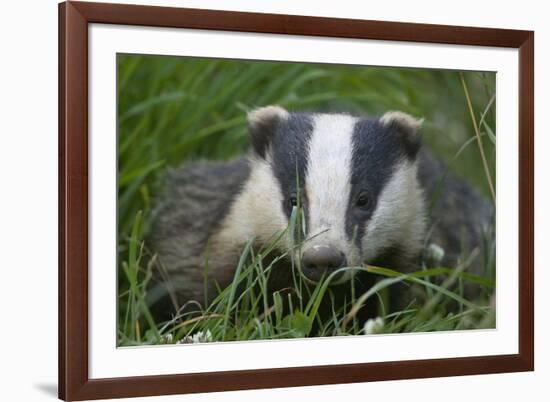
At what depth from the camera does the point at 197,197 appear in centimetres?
371

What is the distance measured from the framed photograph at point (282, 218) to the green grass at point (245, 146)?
11 mm

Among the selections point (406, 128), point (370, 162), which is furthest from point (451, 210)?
point (370, 162)

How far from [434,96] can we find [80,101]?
1.82m

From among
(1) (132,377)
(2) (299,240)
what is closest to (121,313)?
(1) (132,377)

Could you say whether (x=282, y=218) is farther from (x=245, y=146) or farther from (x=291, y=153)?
(x=245, y=146)

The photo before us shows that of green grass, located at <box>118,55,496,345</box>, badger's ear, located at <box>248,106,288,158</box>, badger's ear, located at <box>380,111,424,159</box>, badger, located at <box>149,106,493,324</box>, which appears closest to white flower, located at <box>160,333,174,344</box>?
green grass, located at <box>118,55,496,345</box>

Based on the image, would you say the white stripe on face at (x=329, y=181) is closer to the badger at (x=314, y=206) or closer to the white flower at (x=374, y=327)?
the badger at (x=314, y=206)

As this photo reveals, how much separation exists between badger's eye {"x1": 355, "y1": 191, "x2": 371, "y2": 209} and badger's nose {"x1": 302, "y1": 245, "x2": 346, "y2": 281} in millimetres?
237

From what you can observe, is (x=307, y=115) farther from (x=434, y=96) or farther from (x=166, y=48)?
(x=434, y=96)

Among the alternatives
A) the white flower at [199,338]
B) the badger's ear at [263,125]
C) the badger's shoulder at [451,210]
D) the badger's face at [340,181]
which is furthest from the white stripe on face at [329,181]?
the badger's shoulder at [451,210]

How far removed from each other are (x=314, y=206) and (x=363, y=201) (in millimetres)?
195

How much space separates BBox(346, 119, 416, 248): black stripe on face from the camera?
3.07m

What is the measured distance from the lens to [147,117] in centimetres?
384

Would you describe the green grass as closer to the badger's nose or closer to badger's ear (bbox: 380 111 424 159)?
the badger's nose
